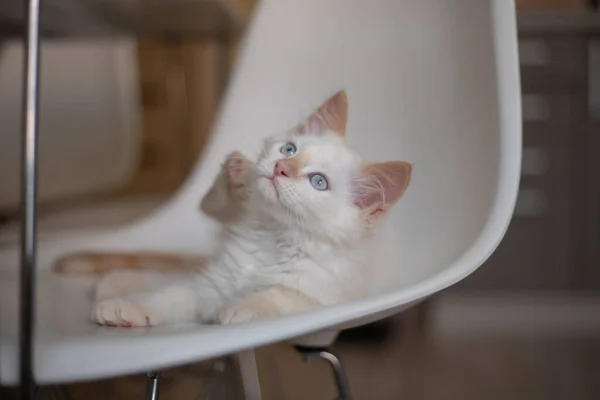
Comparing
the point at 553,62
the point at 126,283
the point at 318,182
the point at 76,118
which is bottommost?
the point at 126,283

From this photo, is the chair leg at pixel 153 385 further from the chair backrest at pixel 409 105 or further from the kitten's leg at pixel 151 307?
the chair backrest at pixel 409 105

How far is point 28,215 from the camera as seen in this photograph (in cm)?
48

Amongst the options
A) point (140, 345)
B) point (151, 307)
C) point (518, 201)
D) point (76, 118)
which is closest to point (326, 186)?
point (151, 307)

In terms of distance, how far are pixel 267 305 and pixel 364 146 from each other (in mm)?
290

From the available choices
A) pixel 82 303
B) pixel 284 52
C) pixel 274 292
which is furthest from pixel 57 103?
pixel 274 292

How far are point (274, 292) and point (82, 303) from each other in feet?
0.66

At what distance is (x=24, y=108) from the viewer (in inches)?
19.3

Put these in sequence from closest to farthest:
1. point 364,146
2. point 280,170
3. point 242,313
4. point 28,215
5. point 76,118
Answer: point 28,215
point 242,313
point 280,170
point 364,146
point 76,118

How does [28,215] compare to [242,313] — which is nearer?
[28,215]

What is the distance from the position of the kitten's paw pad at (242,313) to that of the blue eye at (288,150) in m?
0.21

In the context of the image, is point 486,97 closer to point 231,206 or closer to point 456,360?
point 231,206

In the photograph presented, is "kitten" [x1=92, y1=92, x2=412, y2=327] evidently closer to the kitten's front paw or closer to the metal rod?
the kitten's front paw

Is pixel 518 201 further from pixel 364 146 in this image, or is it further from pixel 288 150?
pixel 288 150

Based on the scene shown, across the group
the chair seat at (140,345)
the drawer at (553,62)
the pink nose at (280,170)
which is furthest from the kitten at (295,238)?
the drawer at (553,62)
